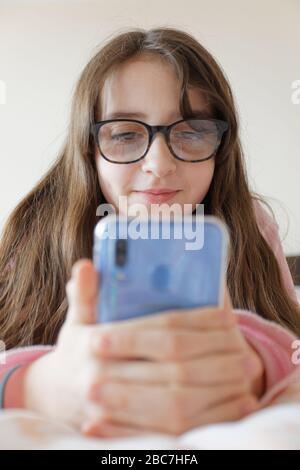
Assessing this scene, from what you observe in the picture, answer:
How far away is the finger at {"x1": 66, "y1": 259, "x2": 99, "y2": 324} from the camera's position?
0.43 meters

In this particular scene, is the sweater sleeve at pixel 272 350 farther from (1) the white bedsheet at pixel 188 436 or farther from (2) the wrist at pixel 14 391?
(2) the wrist at pixel 14 391

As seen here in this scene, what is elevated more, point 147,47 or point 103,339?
point 147,47

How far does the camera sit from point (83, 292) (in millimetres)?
433

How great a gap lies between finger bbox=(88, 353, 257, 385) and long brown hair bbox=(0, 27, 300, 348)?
0.44m

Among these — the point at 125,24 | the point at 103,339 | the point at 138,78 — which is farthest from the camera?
the point at 125,24

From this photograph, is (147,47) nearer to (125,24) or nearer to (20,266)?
(20,266)

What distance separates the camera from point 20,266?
94cm

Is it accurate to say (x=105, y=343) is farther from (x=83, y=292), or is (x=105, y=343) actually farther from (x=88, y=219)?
(x=88, y=219)

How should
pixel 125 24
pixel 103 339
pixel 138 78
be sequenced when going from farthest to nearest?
pixel 125 24, pixel 138 78, pixel 103 339

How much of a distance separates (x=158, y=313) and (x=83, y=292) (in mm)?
68

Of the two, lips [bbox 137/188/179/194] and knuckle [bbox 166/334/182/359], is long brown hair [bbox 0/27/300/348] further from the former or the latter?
knuckle [bbox 166/334/182/359]

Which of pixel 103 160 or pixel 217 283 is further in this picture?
pixel 103 160
